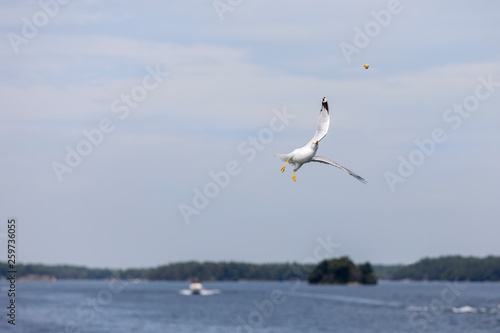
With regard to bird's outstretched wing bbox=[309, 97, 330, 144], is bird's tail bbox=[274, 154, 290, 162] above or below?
below

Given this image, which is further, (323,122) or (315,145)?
(323,122)

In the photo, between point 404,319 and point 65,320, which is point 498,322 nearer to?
point 404,319

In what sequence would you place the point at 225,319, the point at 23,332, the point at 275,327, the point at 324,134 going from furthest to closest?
1. the point at 225,319
2. the point at 275,327
3. the point at 23,332
4. the point at 324,134

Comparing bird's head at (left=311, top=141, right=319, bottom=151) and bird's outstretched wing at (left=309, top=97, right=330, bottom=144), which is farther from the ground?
bird's outstretched wing at (left=309, top=97, right=330, bottom=144)

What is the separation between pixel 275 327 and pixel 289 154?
154962 millimetres

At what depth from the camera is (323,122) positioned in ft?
55.6

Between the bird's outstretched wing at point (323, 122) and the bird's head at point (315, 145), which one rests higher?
the bird's outstretched wing at point (323, 122)

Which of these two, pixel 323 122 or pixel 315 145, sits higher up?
pixel 323 122

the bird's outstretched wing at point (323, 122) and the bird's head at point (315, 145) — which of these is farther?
the bird's outstretched wing at point (323, 122)

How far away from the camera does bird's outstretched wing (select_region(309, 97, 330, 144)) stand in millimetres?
16484

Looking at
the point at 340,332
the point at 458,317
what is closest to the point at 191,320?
the point at 340,332

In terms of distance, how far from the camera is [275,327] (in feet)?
551

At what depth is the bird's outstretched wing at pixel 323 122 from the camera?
16.5 m

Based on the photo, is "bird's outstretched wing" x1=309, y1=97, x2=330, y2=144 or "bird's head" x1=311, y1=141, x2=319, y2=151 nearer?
"bird's head" x1=311, y1=141, x2=319, y2=151
